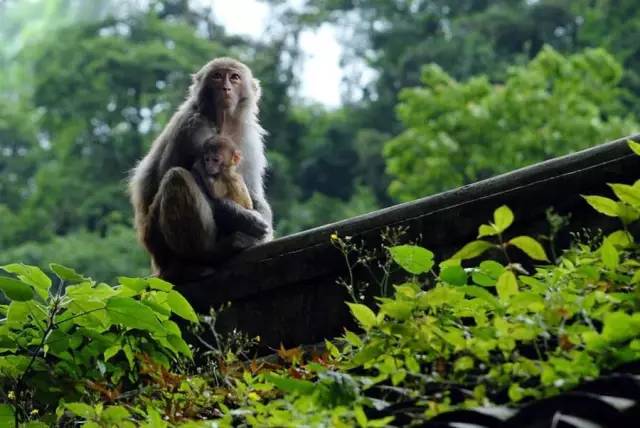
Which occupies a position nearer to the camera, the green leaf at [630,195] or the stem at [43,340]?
the green leaf at [630,195]

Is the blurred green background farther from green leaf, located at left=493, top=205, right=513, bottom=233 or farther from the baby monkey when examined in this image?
green leaf, located at left=493, top=205, right=513, bottom=233

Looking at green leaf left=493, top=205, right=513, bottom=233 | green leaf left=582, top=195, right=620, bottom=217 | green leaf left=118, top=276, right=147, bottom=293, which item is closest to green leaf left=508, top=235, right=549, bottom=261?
green leaf left=493, top=205, right=513, bottom=233

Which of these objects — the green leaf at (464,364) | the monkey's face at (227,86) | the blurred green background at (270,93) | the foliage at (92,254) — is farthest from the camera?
the blurred green background at (270,93)

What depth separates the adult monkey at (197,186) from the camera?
→ 21.2ft

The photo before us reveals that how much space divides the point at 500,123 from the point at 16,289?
24.7 metres

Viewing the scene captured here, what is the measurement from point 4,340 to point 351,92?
4040 cm

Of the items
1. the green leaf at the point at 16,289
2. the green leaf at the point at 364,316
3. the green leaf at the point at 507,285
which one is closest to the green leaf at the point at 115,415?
the green leaf at the point at 364,316

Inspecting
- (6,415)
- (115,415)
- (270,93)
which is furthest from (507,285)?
(270,93)

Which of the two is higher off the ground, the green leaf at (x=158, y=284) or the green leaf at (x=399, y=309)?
the green leaf at (x=158, y=284)

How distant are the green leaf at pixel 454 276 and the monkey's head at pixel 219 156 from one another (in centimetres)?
376

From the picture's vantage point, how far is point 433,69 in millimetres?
29359

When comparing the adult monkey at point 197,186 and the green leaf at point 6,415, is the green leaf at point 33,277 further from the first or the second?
the adult monkey at point 197,186

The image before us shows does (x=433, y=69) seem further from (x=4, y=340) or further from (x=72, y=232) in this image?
(x=4, y=340)

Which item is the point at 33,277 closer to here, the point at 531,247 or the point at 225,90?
the point at 531,247
